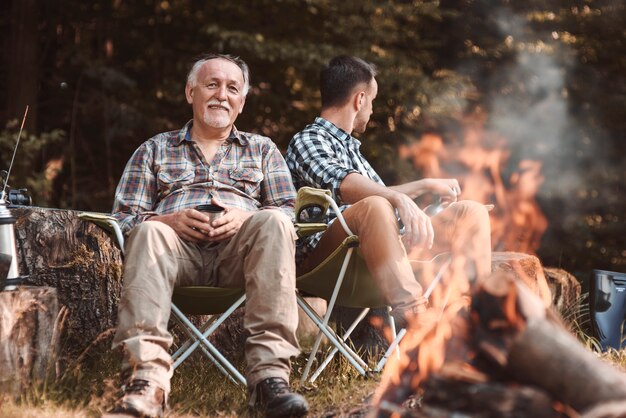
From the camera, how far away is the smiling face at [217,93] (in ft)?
9.75

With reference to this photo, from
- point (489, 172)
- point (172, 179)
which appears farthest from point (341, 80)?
point (489, 172)

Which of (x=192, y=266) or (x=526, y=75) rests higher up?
(x=526, y=75)

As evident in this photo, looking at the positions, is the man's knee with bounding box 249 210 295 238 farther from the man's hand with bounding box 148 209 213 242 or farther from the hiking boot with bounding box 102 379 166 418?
the hiking boot with bounding box 102 379 166 418

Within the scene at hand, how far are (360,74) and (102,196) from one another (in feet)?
13.0

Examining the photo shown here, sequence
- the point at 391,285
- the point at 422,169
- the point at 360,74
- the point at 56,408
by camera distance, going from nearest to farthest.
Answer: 1. the point at 56,408
2. the point at 391,285
3. the point at 360,74
4. the point at 422,169

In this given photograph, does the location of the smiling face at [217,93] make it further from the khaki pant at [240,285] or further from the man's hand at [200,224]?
the khaki pant at [240,285]

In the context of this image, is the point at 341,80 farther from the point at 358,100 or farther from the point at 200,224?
the point at 200,224

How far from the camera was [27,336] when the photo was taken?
247cm

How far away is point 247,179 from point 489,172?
4.88 m

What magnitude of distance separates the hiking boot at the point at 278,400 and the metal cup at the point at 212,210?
59 centimetres

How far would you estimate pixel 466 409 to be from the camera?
1.68 m

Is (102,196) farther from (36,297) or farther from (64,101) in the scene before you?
(36,297)

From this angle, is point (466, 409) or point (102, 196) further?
point (102, 196)

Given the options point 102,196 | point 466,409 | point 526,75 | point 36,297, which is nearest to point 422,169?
point 526,75
